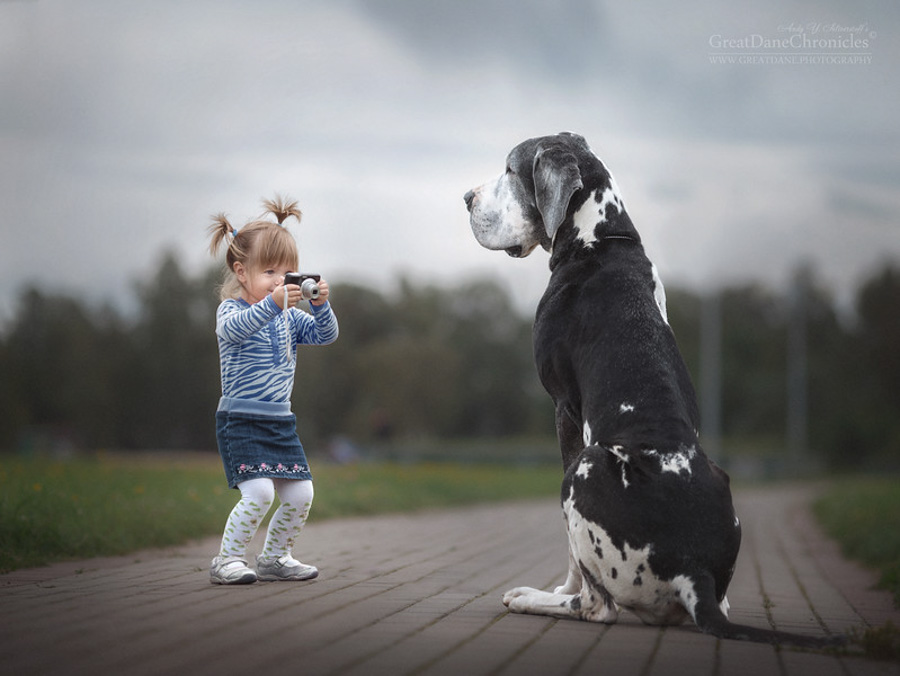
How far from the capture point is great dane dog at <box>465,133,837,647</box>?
4.31 m

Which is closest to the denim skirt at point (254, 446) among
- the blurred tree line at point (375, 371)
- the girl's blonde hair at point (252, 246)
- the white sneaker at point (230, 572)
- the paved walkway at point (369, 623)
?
the white sneaker at point (230, 572)

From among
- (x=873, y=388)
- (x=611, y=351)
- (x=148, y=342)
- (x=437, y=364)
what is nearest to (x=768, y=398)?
(x=873, y=388)

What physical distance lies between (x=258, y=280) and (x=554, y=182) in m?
1.67

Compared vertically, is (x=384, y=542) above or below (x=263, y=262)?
below

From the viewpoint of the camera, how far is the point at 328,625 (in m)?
4.24

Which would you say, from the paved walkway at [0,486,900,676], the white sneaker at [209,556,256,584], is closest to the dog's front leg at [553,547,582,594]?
the paved walkway at [0,486,900,676]

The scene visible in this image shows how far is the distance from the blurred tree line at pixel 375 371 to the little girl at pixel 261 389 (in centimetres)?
4118

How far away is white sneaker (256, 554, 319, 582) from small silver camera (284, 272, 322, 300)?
1394mm

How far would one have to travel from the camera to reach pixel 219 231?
18.9ft

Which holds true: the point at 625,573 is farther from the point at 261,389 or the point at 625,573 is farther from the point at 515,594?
the point at 261,389

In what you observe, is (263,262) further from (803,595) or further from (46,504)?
(803,595)

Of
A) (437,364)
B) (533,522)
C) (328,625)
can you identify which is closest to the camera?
(328,625)

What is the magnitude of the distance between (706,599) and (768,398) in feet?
167

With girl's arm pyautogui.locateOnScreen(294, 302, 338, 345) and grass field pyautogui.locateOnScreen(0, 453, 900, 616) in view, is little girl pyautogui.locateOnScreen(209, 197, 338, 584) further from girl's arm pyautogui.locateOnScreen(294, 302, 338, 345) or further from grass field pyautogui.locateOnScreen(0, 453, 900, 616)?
grass field pyautogui.locateOnScreen(0, 453, 900, 616)
